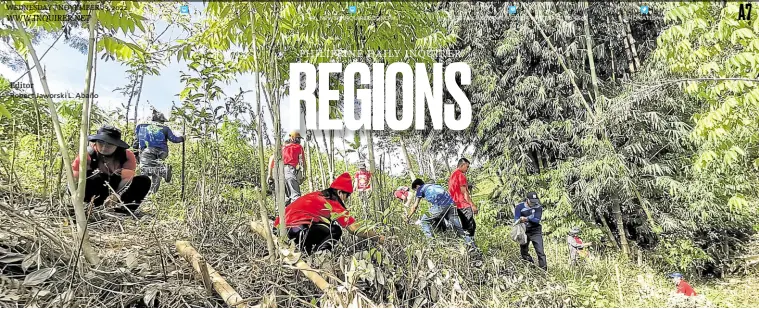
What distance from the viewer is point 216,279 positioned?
1.73 meters

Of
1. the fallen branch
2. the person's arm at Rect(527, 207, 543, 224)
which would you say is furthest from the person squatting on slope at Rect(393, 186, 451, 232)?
the fallen branch

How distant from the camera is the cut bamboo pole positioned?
5.29 feet

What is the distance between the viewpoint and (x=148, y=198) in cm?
302

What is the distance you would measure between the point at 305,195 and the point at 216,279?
3.03ft

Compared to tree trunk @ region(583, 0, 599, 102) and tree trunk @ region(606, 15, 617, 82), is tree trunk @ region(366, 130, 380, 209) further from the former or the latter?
tree trunk @ region(606, 15, 617, 82)

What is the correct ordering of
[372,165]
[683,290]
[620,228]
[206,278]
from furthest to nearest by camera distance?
[620,228] → [683,290] → [372,165] → [206,278]

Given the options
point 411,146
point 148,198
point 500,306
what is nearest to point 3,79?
point 148,198

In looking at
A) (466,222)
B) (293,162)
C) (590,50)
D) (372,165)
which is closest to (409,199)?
(466,222)

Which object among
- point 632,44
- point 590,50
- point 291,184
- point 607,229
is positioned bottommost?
point 607,229

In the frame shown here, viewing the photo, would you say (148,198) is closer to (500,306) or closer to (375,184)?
(375,184)

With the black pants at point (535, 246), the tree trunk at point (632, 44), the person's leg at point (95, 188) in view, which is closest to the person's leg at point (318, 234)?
the person's leg at point (95, 188)

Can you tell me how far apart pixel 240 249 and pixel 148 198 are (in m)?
1.30

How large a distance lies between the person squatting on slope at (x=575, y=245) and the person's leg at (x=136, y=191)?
Result: 3.83 m

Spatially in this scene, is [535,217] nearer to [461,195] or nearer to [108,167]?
[461,195]
